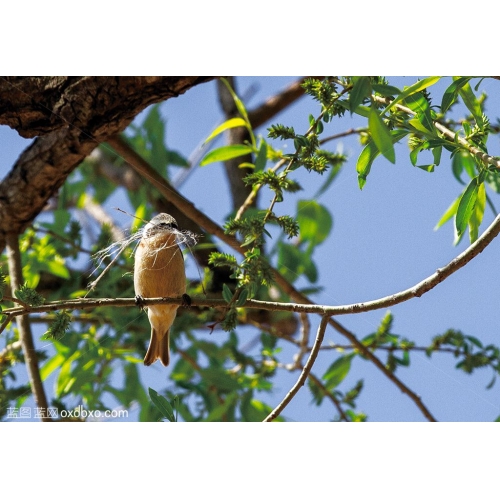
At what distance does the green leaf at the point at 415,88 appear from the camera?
0.84m

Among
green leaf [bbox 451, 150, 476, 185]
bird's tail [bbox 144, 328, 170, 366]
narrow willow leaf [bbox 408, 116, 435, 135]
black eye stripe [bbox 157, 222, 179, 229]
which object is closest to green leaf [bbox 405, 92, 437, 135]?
narrow willow leaf [bbox 408, 116, 435, 135]

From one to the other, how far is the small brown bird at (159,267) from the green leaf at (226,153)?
135 millimetres

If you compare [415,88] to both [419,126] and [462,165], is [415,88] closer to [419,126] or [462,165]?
[419,126]

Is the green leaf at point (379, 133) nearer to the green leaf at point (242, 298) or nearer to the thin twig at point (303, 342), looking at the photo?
the green leaf at point (242, 298)

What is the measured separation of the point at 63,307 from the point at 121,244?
145 millimetres

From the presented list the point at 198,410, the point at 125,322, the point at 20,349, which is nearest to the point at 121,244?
the point at 125,322

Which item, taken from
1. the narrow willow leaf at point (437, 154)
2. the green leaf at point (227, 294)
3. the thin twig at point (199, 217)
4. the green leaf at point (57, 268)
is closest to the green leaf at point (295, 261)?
the thin twig at point (199, 217)

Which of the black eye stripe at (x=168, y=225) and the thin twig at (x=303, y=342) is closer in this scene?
the black eye stripe at (x=168, y=225)

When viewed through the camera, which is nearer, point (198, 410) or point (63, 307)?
point (63, 307)

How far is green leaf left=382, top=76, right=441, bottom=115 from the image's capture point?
2.75 feet

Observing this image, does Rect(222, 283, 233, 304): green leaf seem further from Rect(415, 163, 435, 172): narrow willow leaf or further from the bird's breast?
Rect(415, 163, 435, 172): narrow willow leaf

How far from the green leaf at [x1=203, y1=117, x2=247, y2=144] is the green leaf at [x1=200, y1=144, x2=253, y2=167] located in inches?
0.9

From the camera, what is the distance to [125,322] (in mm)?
1039
